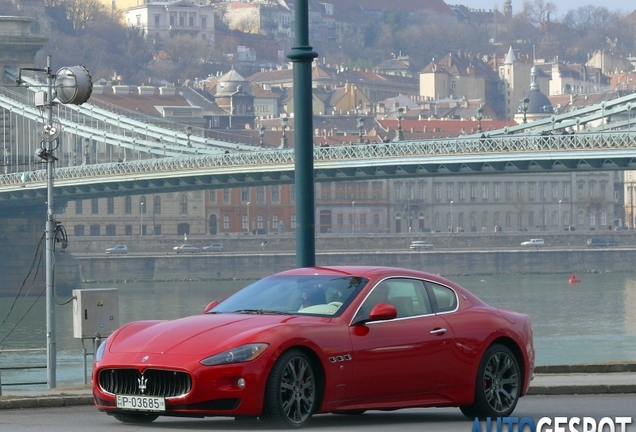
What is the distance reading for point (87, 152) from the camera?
57656 mm

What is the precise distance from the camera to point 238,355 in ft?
25.8

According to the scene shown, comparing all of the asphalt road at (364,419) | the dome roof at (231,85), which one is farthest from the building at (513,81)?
the asphalt road at (364,419)

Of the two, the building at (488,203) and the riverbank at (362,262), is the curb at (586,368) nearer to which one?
the riverbank at (362,262)

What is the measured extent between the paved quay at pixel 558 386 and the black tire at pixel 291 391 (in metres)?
2.00

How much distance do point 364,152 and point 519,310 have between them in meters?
6.20

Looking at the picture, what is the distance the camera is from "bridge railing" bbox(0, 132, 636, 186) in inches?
1710

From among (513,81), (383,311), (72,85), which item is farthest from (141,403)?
(513,81)

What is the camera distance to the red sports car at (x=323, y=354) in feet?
25.7

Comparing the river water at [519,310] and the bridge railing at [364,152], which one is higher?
the bridge railing at [364,152]

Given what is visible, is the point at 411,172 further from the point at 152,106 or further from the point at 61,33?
the point at 61,33

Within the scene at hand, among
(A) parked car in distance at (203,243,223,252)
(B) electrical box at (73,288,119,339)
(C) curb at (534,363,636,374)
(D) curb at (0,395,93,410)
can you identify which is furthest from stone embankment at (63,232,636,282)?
(D) curb at (0,395,93,410)

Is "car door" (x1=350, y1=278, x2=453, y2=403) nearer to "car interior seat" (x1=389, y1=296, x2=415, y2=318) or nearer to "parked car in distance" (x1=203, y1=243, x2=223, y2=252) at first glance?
"car interior seat" (x1=389, y1=296, x2=415, y2=318)

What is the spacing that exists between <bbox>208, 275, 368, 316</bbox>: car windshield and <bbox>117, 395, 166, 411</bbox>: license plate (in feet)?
2.63

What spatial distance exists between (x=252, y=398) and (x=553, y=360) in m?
21.1
